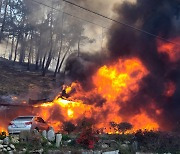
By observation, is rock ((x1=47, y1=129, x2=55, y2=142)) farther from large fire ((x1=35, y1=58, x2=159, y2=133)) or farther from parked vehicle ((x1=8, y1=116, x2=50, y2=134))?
large fire ((x1=35, y1=58, x2=159, y2=133))

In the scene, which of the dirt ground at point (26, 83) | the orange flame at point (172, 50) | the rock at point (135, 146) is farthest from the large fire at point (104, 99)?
the dirt ground at point (26, 83)

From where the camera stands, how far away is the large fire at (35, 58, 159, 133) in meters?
26.7

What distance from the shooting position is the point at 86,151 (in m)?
16.5

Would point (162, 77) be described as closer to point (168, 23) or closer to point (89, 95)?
point (168, 23)

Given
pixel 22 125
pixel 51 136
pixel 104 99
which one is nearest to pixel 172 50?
pixel 104 99

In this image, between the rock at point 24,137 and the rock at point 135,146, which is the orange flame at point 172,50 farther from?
the rock at point 24,137

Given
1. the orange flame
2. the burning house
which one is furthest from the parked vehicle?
the orange flame

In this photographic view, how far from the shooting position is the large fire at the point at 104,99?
2669cm

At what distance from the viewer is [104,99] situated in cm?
2805

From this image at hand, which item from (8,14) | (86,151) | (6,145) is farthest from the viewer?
(8,14)

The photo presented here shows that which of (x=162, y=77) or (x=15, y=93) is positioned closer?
(x=162, y=77)

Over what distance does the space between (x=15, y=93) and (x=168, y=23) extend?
1909 cm

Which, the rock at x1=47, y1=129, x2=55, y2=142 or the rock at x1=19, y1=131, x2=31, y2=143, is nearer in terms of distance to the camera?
the rock at x1=19, y1=131, x2=31, y2=143

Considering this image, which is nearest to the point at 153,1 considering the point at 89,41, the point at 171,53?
the point at 171,53
